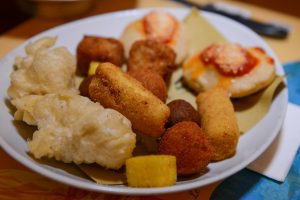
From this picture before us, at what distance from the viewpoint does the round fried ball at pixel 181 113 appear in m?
1.20

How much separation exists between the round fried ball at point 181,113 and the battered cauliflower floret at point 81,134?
0.67ft

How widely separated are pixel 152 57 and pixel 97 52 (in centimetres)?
22

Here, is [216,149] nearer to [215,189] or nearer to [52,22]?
[215,189]

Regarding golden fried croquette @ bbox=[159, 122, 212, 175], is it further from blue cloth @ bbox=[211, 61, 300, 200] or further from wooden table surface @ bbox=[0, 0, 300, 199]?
wooden table surface @ bbox=[0, 0, 300, 199]

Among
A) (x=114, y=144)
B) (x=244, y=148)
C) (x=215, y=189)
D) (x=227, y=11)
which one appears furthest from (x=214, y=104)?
(x=227, y=11)

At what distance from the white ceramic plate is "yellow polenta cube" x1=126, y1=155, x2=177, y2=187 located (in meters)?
0.03

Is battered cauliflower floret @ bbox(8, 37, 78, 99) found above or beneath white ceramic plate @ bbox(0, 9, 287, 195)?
above

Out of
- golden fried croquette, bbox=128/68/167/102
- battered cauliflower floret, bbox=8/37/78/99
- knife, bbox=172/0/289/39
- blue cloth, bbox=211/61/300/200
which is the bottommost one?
blue cloth, bbox=211/61/300/200

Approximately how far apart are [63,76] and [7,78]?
9.6 inches

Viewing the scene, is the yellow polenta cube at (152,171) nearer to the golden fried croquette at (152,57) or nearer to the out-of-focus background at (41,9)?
the golden fried croquette at (152,57)

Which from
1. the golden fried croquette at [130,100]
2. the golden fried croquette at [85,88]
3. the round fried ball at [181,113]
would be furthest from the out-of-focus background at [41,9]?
the round fried ball at [181,113]

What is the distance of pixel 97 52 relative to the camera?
1482 mm

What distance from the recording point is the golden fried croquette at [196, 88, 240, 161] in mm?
1170

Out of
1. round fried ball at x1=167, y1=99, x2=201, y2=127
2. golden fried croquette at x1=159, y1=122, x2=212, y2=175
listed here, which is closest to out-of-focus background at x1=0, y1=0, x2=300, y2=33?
round fried ball at x1=167, y1=99, x2=201, y2=127
